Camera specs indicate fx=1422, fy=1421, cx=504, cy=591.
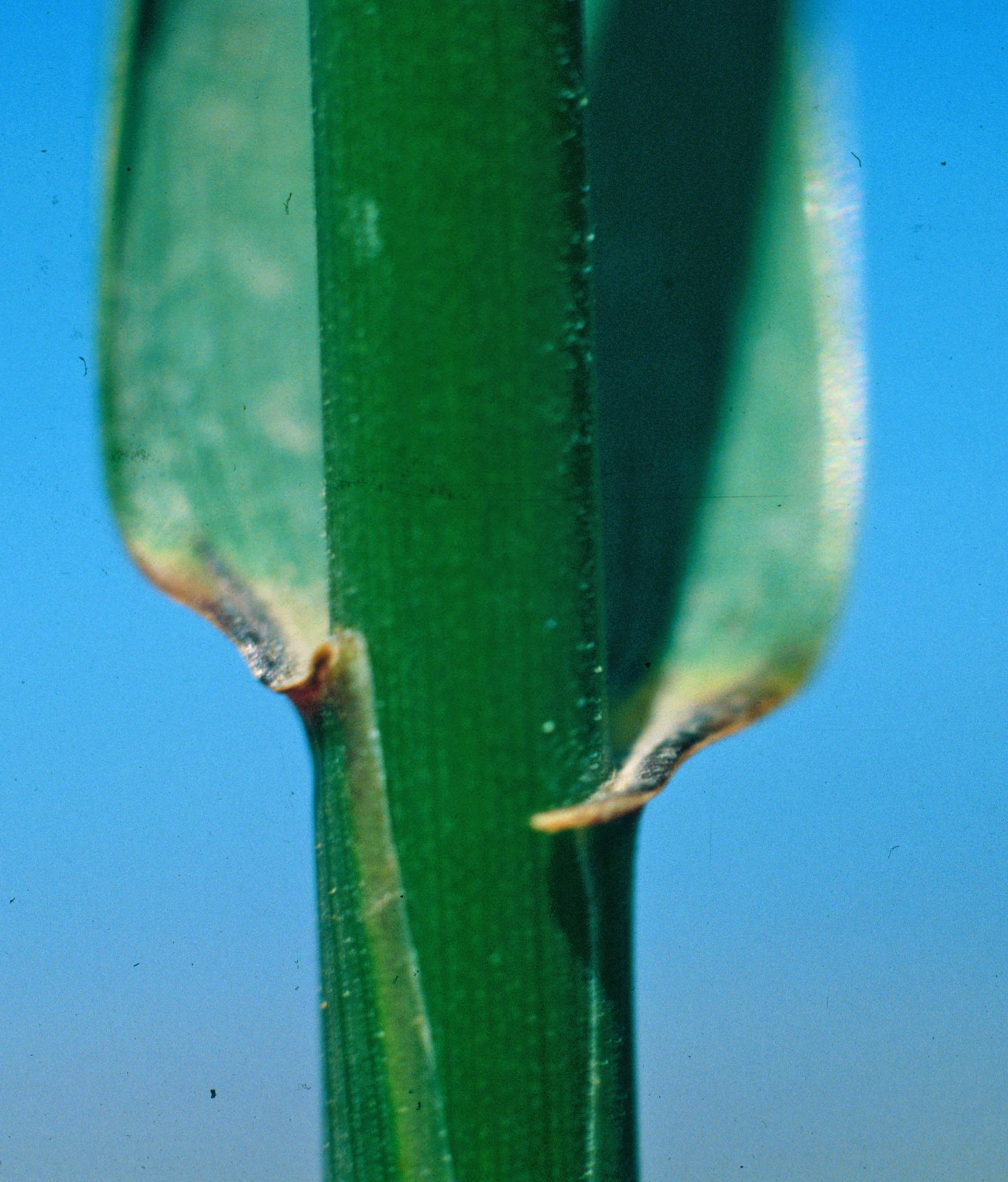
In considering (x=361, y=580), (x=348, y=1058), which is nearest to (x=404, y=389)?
(x=361, y=580)

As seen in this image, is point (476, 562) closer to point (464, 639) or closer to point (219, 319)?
point (464, 639)

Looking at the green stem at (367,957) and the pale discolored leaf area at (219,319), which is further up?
the pale discolored leaf area at (219,319)

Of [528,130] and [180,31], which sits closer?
[528,130]

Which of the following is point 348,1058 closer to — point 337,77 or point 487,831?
point 487,831

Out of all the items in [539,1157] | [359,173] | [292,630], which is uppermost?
[359,173]

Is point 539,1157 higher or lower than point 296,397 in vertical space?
lower

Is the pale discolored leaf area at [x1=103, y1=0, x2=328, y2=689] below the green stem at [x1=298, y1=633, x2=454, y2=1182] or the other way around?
the other way around

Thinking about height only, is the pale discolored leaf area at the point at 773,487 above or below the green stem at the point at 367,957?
above
